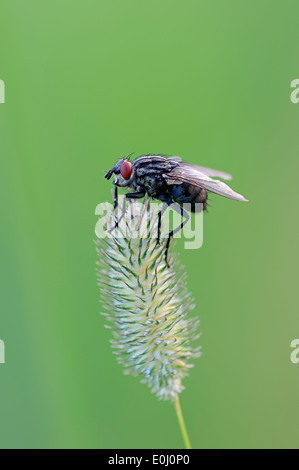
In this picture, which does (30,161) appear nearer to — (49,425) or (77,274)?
(77,274)

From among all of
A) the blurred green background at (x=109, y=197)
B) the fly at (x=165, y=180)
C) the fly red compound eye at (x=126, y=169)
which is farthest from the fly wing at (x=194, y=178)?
the blurred green background at (x=109, y=197)

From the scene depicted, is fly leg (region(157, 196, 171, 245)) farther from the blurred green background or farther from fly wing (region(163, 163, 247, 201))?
the blurred green background

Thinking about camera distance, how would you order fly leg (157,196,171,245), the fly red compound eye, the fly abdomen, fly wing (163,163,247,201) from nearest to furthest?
fly leg (157,196,171,245)
fly wing (163,163,247,201)
the fly red compound eye
the fly abdomen

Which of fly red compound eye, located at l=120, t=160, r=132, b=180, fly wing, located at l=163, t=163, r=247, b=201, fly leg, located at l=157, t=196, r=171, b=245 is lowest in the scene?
fly leg, located at l=157, t=196, r=171, b=245

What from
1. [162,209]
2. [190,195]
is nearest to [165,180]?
[190,195]

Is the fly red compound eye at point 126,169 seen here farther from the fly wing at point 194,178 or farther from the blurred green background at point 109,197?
the blurred green background at point 109,197

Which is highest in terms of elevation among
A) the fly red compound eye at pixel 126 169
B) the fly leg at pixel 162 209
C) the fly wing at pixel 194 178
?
the fly red compound eye at pixel 126 169

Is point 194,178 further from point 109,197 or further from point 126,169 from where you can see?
point 109,197

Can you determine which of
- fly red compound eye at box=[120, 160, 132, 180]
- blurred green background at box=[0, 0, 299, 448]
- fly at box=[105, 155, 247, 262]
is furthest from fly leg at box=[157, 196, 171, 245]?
blurred green background at box=[0, 0, 299, 448]

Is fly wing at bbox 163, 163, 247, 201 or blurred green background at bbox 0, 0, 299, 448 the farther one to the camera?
blurred green background at bbox 0, 0, 299, 448
